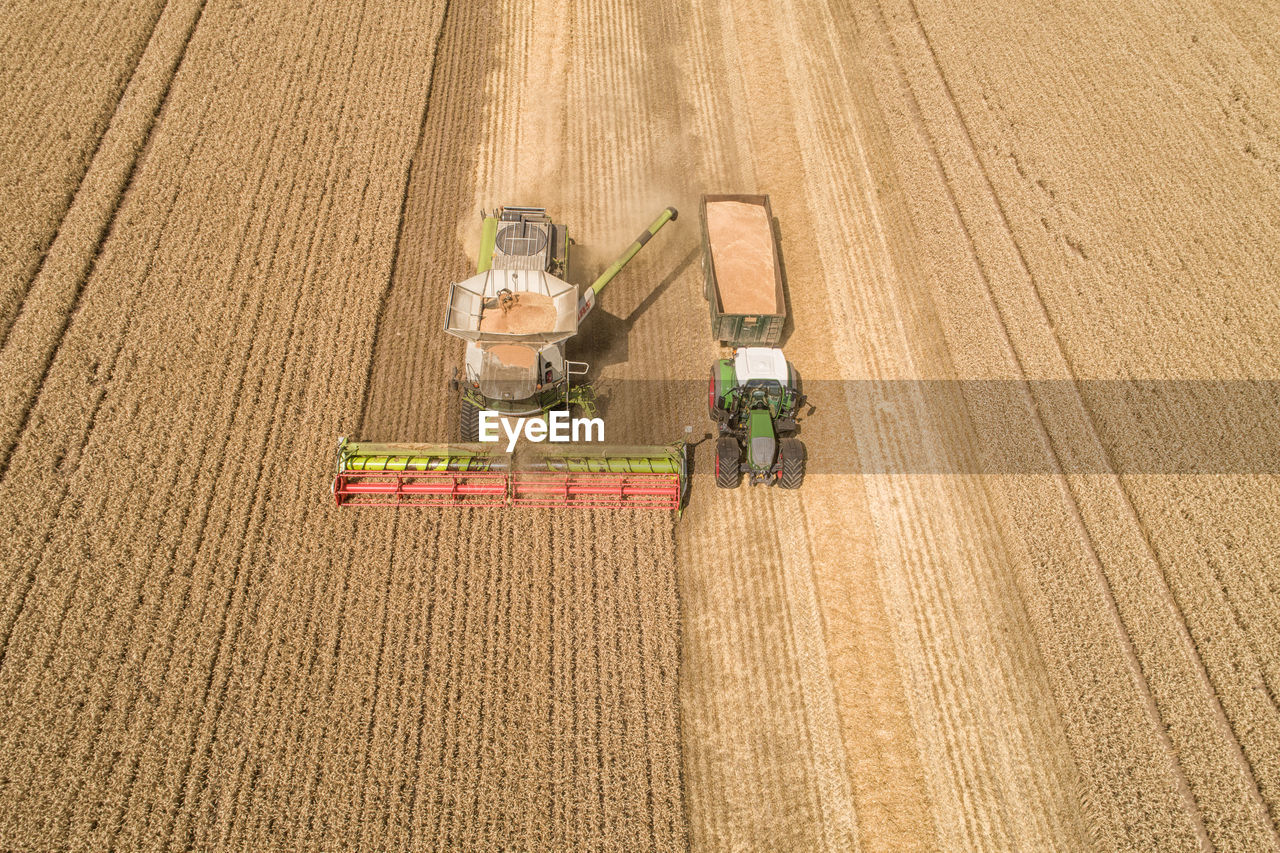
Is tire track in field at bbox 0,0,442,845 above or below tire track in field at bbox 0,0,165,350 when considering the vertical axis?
below

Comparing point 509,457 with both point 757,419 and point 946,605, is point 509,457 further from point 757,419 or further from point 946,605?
point 946,605

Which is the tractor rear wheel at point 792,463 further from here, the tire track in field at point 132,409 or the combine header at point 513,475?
the tire track in field at point 132,409

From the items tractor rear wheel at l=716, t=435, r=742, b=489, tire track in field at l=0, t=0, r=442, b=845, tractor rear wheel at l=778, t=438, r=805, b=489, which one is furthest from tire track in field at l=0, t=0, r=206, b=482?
tractor rear wheel at l=778, t=438, r=805, b=489

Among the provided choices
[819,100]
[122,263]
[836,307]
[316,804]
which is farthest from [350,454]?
[819,100]

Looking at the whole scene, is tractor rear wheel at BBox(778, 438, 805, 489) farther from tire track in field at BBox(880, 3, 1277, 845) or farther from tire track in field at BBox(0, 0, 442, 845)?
tire track in field at BBox(0, 0, 442, 845)

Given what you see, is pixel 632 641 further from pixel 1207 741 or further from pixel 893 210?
pixel 893 210

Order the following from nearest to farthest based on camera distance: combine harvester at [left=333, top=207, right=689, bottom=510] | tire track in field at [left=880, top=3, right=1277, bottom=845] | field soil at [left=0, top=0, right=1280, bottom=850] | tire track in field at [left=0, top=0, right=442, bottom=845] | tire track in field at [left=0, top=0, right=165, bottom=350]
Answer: field soil at [left=0, top=0, right=1280, bottom=850], tire track in field at [left=880, top=3, right=1277, bottom=845], combine harvester at [left=333, top=207, right=689, bottom=510], tire track in field at [left=0, top=0, right=442, bottom=845], tire track in field at [left=0, top=0, right=165, bottom=350]
